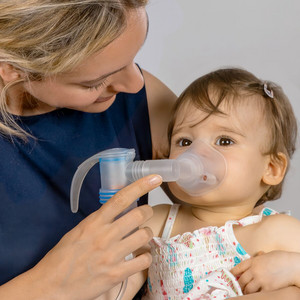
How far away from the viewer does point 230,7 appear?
2439 mm

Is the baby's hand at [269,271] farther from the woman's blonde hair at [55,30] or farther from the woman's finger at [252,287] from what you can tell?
the woman's blonde hair at [55,30]

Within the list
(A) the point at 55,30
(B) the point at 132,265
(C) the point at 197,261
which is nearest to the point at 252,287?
(C) the point at 197,261

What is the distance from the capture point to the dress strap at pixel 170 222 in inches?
66.3

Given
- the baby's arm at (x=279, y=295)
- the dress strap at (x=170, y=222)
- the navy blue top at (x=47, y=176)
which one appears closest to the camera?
the baby's arm at (x=279, y=295)

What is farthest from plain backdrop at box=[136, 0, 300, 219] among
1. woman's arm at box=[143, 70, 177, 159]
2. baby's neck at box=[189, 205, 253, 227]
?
baby's neck at box=[189, 205, 253, 227]

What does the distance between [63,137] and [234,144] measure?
0.56m

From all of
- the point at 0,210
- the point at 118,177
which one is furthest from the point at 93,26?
A: the point at 0,210

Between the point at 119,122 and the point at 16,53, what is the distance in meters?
0.59

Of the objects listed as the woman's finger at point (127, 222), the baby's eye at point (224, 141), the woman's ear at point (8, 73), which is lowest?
the woman's finger at point (127, 222)

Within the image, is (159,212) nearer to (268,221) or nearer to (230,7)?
(268,221)

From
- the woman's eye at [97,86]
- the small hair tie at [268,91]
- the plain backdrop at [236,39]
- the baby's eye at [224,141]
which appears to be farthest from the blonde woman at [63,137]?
the plain backdrop at [236,39]

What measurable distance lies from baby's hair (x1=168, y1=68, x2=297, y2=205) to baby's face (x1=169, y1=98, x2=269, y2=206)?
0.03 meters

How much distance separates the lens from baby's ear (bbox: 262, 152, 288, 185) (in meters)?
1.67

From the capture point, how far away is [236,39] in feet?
8.14
